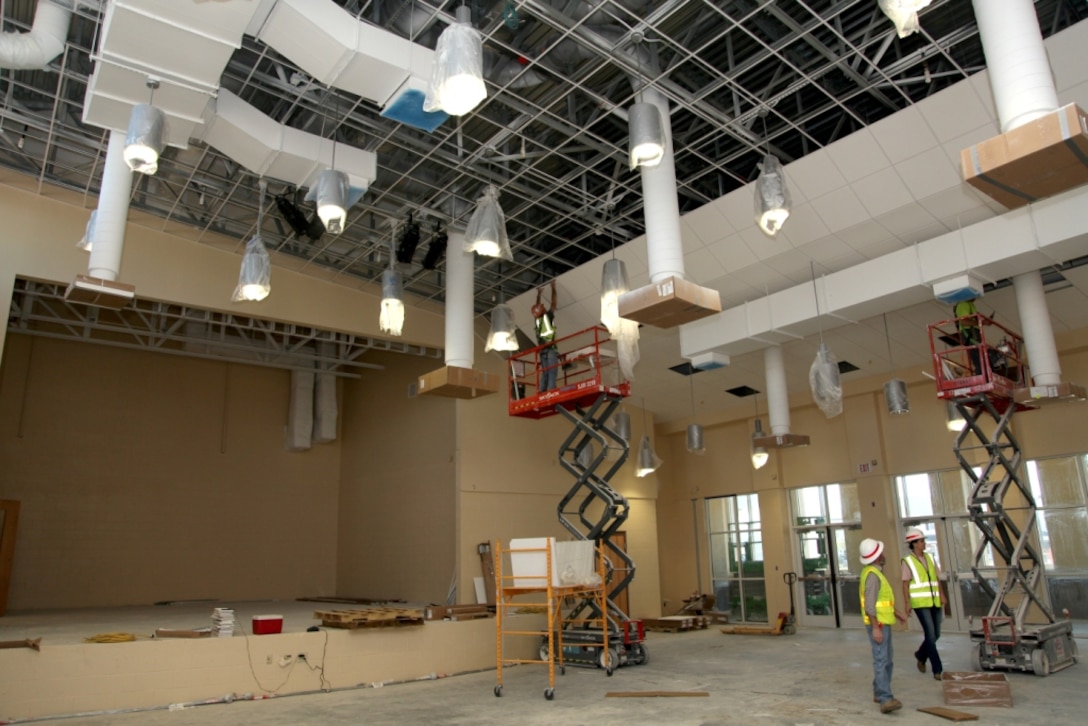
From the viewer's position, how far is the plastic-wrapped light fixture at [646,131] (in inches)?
334

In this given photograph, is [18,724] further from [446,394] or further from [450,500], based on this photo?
[450,500]

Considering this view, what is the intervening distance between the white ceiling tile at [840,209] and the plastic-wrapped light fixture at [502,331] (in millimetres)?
5576

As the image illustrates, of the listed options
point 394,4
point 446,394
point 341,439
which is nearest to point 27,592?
point 341,439

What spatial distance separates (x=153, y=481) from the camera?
65.0 ft

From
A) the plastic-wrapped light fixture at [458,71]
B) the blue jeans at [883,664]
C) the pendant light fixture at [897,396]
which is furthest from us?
the pendant light fixture at [897,396]

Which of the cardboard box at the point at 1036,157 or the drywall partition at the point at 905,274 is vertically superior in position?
the drywall partition at the point at 905,274

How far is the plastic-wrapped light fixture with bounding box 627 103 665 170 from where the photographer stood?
27.9ft

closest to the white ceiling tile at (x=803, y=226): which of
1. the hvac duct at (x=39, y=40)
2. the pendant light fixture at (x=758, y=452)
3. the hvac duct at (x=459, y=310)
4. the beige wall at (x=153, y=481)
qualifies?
the pendant light fixture at (x=758, y=452)

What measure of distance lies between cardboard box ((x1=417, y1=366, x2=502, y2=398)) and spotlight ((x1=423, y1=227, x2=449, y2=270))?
287 cm

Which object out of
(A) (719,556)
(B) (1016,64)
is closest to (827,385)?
(B) (1016,64)

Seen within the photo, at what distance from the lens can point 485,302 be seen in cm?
1812

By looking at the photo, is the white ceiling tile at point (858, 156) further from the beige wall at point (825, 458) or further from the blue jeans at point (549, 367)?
the beige wall at point (825, 458)

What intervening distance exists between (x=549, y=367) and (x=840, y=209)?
5729 mm

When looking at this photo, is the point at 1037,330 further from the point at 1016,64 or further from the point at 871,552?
the point at 1016,64
